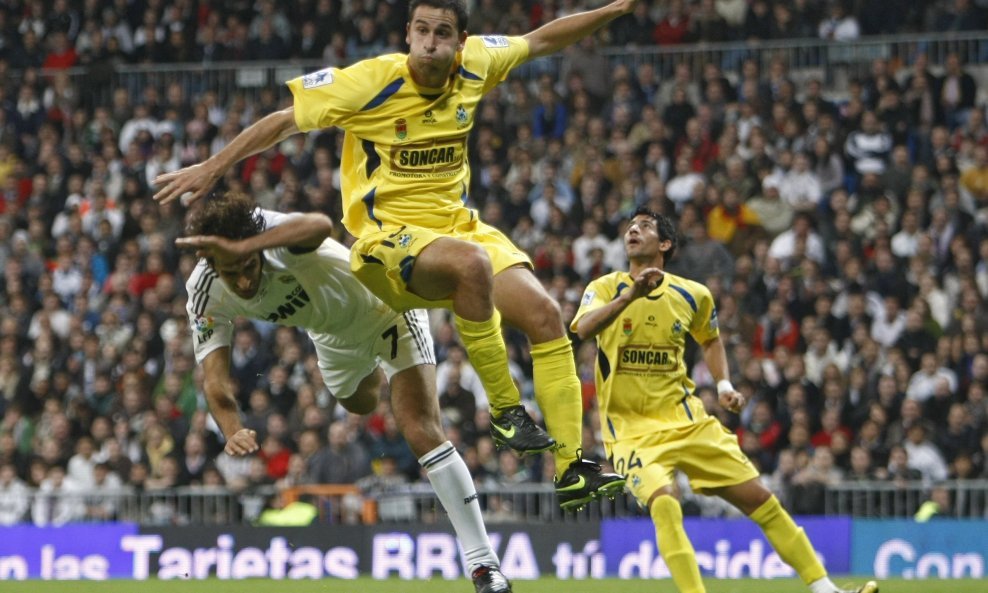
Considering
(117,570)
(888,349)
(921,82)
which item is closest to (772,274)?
(888,349)

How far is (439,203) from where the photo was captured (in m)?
9.19

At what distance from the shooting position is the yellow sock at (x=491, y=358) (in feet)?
28.8

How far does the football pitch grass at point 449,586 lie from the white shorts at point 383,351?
2010 mm

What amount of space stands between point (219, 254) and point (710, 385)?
9.49 meters

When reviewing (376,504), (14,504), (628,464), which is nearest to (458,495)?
(628,464)

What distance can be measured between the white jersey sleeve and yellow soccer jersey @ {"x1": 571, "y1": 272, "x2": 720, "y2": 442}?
269 centimetres

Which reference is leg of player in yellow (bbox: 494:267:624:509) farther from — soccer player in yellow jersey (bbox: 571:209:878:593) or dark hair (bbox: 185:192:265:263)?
soccer player in yellow jersey (bbox: 571:209:878:593)

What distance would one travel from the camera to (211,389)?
984cm

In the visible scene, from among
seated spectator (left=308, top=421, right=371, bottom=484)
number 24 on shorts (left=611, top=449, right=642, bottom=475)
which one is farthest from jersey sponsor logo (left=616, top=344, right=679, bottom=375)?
seated spectator (left=308, top=421, right=371, bottom=484)

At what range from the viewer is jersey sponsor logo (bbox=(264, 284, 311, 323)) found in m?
9.74

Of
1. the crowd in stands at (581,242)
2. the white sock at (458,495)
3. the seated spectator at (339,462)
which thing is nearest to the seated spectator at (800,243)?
the crowd in stands at (581,242)

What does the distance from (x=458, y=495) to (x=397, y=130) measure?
2059mm

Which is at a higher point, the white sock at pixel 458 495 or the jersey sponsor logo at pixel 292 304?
the jersey sponsor logo at pixel 292 304

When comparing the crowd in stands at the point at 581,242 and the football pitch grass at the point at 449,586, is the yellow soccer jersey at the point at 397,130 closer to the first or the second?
the football pitch grass at the point at 449,586
